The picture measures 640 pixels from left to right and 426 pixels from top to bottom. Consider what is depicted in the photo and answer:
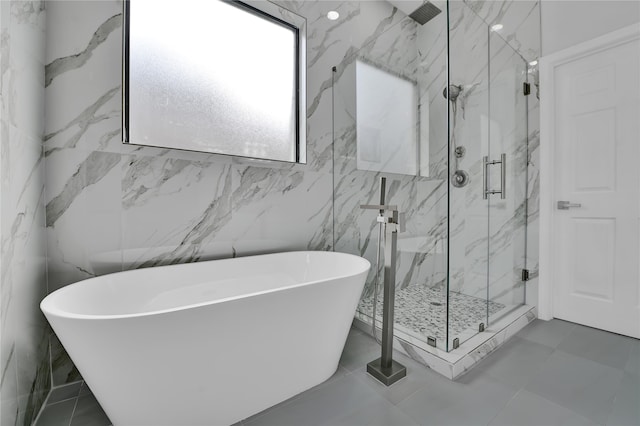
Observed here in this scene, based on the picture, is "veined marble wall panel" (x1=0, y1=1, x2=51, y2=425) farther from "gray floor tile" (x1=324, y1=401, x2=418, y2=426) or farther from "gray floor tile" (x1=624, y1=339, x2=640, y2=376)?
"gray floor tile" (x1=624, y1=339, x2=640, y2=376)

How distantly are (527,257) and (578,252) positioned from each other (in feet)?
1.04

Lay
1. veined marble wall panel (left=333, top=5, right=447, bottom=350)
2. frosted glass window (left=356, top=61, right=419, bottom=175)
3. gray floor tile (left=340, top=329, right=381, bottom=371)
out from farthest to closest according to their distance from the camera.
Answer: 1. frosted glass window (left=356, top=61, right=419, bottom=175)
2. veined marble wall panel (left=333, top=5, right=447, bottom=350)
3. gray floor tile (left=340, top=329, right=381, bottom=371)

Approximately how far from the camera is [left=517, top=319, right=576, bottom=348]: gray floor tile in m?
1.79

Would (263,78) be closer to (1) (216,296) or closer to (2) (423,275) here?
(1) (216,296)

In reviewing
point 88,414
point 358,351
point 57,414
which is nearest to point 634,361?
point 358,351

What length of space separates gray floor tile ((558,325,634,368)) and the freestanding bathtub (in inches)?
59.2

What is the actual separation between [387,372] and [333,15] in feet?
8.80

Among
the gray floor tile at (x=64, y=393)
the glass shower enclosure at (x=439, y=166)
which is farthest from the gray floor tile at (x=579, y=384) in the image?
the gray floor tile at (x=64, y=393)

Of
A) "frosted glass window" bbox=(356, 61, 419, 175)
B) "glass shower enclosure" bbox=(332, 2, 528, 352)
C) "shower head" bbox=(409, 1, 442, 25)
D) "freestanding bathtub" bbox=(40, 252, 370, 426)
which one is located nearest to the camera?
"freestanding bathtub" bbox=(40, 252, 370, 426)

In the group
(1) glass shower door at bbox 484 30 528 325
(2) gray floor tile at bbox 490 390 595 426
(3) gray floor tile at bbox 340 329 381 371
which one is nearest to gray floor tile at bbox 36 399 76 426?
(3) gray floor tile at bbox 340 329 381 371

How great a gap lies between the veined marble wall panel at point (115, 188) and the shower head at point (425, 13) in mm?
1192

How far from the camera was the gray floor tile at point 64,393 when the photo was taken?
4.11ft

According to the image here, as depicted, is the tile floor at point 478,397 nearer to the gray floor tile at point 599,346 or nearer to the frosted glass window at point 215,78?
the gray floor tile at point 599,346

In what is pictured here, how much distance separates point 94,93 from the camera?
1.36 m
